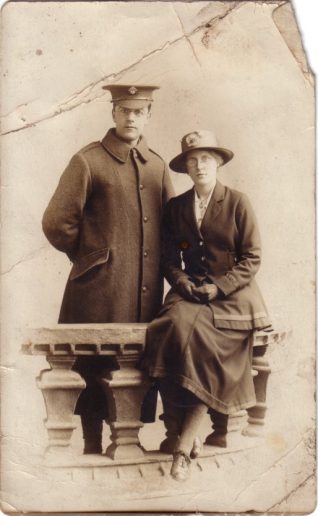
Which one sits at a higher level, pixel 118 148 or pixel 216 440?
pixel 118 148

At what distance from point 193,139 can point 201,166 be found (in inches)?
3.5

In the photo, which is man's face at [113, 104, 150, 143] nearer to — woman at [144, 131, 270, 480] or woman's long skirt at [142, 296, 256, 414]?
woman at [144, 131, 270, 480]

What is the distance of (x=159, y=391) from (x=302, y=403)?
0.48 meters

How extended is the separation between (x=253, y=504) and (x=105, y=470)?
1.62 feet

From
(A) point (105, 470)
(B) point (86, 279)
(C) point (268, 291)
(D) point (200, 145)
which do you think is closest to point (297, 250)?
(C) point (268, 291)

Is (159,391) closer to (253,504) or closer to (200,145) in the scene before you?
(253,504)

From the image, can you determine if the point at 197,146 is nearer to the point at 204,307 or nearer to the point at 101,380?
the point at 204,307

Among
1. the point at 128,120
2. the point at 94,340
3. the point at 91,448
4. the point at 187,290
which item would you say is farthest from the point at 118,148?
the point at 91,448

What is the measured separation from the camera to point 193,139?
11.4ft

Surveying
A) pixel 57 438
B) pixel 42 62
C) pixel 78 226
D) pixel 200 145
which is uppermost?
pixel 42 62

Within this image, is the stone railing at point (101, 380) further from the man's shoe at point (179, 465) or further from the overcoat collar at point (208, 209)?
the overcoat collar at point (208, 209)

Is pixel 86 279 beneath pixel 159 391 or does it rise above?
above

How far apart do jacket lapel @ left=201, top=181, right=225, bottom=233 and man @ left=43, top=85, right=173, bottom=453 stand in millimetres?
151

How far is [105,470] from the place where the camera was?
3.43m
